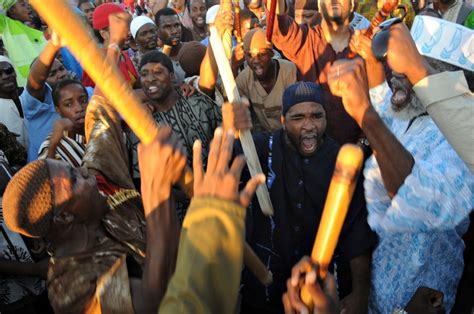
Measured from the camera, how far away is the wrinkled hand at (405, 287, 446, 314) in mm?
1977

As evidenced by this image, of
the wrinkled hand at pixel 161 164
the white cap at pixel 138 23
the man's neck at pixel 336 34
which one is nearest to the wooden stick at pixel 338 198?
the wrinkled hand at pixel 161 164

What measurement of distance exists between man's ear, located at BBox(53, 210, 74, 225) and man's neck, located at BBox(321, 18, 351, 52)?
275cm

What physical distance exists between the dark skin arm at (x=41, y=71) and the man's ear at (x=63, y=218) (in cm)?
175

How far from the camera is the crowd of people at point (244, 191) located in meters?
1.30

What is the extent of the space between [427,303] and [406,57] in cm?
100

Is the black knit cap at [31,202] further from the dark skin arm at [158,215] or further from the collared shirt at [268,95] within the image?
the collared shirt at [268,95]

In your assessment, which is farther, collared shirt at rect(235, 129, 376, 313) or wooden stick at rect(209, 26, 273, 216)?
collared shirt at rect(235, 129, 376, 313)

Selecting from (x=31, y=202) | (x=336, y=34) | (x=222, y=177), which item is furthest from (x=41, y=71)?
(x=222, y=177)

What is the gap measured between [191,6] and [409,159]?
18.6 feet

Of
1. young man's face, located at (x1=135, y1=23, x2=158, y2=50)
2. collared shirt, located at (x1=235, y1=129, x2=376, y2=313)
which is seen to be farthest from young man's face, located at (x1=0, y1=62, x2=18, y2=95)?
collared shirt, located at (x1=235, y1=129, x2=376, y2=313)

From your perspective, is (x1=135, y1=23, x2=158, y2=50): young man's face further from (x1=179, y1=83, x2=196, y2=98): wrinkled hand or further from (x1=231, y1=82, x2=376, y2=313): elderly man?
(x1=231, y1=82, x2=376, y2=313): elderly man

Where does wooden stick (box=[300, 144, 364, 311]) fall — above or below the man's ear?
above

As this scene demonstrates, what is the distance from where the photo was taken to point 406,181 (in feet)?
5.71

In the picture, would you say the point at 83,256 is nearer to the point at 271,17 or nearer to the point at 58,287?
the point at 58,287
